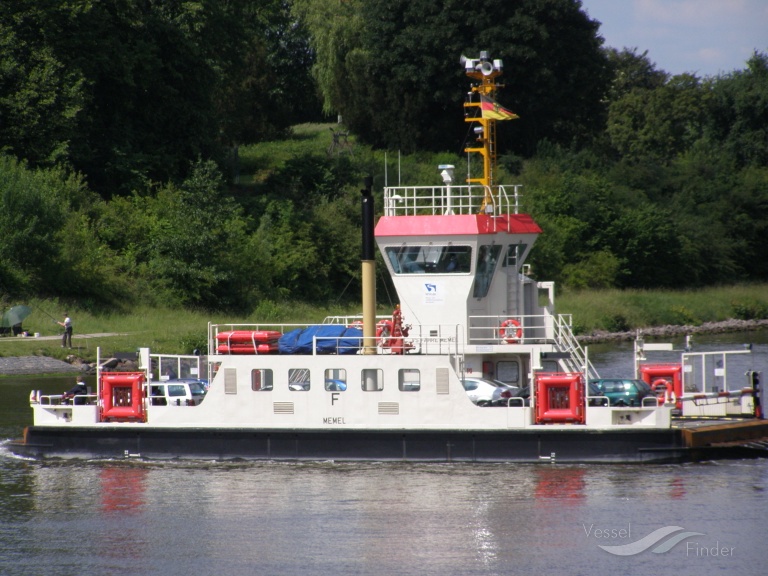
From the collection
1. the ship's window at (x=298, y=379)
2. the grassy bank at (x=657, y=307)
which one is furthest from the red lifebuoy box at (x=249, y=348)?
the grassy bank at (x=657, y=307)

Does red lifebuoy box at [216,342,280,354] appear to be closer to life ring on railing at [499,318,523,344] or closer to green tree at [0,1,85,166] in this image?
life ring on railing at [499,318,523,344]

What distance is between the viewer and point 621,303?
2576 inches

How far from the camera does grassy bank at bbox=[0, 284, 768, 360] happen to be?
45719 mm

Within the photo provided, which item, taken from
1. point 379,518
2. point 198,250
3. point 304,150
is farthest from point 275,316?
point 379,518

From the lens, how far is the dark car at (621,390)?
2719cm

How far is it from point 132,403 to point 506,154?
187 ft

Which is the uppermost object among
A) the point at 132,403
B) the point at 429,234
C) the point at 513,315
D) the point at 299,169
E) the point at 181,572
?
the point at 299,169

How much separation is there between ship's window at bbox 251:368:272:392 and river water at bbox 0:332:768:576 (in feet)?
5.79

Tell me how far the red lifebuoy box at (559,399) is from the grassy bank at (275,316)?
23.0m

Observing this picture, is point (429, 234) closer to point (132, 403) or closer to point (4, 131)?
point (132, 403)

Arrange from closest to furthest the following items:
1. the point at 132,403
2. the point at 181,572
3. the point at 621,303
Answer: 1. the point at 181,572
2. the point at 132,403
3. the point at 621,303

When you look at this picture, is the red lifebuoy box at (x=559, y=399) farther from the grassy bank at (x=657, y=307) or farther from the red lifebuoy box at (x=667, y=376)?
the grassy bank at (x=657, y=307)

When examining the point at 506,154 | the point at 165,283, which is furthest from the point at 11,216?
the point at 506,154

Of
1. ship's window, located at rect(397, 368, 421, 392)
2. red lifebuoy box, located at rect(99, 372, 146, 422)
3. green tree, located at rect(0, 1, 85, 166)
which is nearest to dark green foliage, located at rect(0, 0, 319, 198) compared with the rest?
green tree, located at rect(0, 1, 85, 166)
